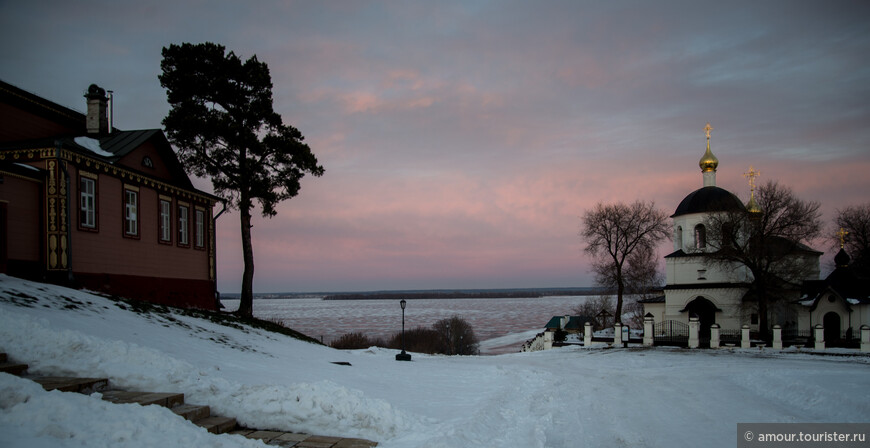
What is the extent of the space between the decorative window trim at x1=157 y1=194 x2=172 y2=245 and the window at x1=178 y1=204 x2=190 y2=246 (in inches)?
23.9

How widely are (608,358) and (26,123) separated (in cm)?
2382

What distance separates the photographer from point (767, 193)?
99.7ft

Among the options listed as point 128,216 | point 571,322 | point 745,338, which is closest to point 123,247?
point 128,216

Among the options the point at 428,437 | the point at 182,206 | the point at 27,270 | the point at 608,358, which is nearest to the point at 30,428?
the point at 428,437

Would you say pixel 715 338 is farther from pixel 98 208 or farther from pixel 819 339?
pixel 98 208

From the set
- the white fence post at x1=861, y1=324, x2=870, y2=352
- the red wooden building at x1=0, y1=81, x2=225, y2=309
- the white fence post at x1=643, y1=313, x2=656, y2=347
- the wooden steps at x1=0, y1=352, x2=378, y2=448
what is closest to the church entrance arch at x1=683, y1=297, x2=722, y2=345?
the white fence post at x1=643, y1=313, x2=656, y2=347

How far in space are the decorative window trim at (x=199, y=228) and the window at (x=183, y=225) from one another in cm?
44

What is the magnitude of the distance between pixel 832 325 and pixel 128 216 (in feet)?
117

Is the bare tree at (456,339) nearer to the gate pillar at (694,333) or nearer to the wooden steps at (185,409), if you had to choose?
the gate pillar at (694,333)

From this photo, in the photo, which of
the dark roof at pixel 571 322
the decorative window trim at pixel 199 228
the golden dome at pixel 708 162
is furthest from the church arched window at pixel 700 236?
the decorative window trim at pixel 199 228

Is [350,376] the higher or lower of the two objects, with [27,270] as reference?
lower

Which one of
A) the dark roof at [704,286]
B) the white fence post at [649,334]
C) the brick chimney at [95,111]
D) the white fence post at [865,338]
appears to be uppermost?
the brick chimney at [95,111]

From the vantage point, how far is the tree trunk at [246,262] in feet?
75.8

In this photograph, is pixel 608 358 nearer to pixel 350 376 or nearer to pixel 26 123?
pixel 350 376
